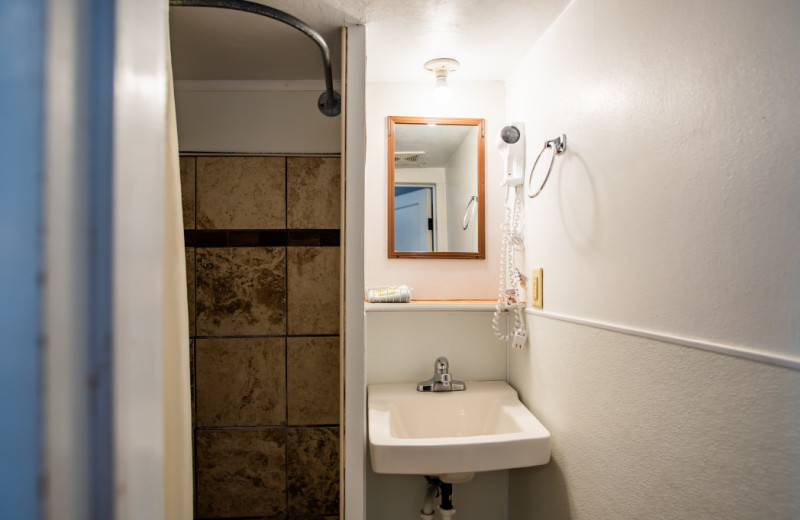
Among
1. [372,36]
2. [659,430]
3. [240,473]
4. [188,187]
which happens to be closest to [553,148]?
[372,36]

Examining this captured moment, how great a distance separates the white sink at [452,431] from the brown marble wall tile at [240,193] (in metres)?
0.82

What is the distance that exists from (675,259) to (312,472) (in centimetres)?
149

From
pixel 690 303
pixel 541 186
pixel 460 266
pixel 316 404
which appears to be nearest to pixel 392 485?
pixel 316 404

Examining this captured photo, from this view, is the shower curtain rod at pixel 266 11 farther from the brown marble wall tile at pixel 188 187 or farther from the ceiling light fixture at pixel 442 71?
the brown marble wall tile at pixel 188 187

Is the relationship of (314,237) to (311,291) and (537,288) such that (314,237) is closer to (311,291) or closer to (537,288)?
(311,291)

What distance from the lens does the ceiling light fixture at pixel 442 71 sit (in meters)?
1.81

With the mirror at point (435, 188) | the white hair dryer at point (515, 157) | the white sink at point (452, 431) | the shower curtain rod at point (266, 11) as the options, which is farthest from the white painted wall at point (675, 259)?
the shower curtain rod at point (266, 11)

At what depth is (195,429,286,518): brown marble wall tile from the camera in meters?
1.78

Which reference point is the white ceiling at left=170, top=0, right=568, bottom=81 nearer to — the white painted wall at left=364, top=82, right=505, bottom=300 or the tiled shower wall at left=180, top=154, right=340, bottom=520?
the white painted wall at left=364, top=82, right=505, bottom=300

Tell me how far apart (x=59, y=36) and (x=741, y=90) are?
93cm

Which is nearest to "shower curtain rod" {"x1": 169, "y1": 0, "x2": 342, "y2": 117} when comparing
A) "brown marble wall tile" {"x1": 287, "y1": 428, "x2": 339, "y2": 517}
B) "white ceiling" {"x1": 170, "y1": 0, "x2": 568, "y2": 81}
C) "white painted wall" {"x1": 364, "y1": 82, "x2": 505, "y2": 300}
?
"white ceiling" {"x1": 170, "y1": 0, "x2": 568, "y2": 81}

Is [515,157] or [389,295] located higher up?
[515,157]

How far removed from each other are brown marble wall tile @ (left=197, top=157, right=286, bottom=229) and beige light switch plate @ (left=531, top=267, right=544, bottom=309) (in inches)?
38.5

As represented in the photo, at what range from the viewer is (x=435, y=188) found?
78.4 inches
